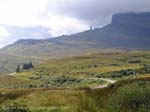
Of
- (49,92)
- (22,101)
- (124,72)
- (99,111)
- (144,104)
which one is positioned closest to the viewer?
(99,111)

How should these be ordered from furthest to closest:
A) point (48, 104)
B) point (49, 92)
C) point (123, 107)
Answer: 1. point (49, 92)
2. point (48, 104)
3. point (123, 107)

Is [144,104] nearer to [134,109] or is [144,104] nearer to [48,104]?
[134,109]

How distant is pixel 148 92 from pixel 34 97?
28.8 metres

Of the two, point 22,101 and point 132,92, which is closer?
point 132,92

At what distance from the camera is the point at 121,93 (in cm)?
5166

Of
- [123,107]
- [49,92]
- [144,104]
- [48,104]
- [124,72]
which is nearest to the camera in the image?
[123,107]

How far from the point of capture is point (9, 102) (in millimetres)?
75000

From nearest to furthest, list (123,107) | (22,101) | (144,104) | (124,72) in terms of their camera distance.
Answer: (123,107) → (144,104) → (22,101) → (124,72)

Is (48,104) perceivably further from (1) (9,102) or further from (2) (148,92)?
(2) (148,92)

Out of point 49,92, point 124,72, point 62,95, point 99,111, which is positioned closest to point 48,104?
point 62,95

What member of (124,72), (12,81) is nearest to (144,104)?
(124,72)

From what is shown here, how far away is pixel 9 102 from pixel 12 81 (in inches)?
4846

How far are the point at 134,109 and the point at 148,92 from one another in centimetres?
592

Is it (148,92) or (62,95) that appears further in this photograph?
(62,95)
